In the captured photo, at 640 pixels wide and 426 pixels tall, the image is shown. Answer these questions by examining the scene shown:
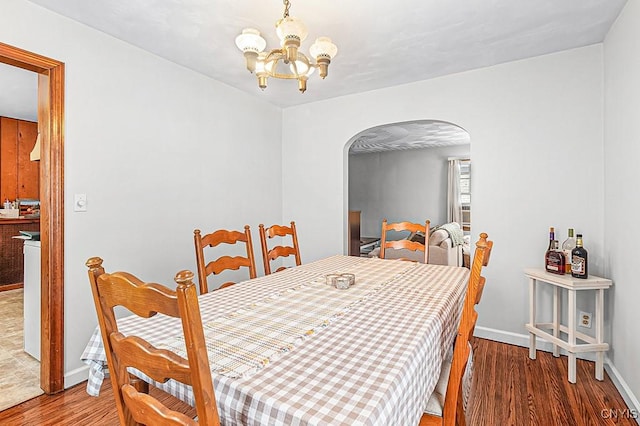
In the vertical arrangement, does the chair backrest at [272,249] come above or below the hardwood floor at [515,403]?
above

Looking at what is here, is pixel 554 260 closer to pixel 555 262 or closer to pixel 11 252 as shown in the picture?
pixel 555 262

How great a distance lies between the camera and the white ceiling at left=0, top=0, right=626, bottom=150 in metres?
2.01

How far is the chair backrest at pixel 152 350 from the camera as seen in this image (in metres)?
0.66

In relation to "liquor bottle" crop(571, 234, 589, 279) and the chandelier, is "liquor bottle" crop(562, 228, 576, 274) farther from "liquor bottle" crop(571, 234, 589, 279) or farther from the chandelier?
the chandelier

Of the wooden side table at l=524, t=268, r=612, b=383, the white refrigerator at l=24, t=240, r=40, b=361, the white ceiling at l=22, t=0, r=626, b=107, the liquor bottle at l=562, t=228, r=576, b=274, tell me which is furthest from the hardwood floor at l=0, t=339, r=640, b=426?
the white ceiling at l=22, t=0, r=626, b=107

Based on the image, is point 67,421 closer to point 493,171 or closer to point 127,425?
point 127,425

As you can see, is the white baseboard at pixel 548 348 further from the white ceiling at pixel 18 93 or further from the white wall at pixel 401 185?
the white ceiling at pixel 18 93

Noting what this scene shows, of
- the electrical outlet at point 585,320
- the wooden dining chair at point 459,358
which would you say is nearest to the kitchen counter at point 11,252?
the wooden dining chair at point 459,358

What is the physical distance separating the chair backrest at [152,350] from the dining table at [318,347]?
0.36ft

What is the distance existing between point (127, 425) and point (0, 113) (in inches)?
230

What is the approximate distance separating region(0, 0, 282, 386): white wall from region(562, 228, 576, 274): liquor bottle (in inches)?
112

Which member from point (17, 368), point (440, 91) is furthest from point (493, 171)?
point (17, 368)

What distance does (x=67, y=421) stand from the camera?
1.81 m

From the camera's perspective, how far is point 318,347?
3.38 ft
